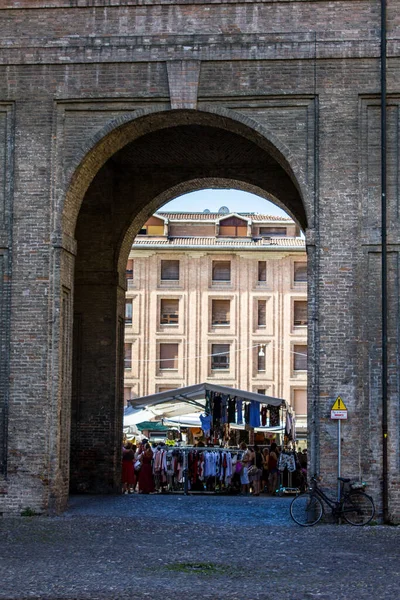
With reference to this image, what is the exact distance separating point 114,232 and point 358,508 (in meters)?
10.2

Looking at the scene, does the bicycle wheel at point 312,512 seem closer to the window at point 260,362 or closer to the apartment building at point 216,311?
the apartment building at point 216,311

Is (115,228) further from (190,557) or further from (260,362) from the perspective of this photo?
(260,362)

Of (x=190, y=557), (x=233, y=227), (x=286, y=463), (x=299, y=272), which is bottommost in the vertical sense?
(x=190, y=557)

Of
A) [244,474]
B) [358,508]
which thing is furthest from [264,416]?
[358,508]

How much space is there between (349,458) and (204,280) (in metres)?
37.7

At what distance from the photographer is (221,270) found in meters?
56.9

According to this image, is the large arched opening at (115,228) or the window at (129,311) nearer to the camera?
the large arched opening at (115,228)

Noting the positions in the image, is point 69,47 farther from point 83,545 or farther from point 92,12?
point 83,545

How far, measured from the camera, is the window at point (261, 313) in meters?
56.5

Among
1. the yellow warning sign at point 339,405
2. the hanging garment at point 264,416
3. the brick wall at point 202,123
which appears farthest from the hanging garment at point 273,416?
the yellow warning sign at point 339,405

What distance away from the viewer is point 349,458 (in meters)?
19.1

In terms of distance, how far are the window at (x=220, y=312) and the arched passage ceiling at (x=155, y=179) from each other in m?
29.8

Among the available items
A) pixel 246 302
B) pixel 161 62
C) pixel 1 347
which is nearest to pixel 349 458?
pixel 1 347

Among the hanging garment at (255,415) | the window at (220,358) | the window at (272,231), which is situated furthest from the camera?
the window at (272,231)
